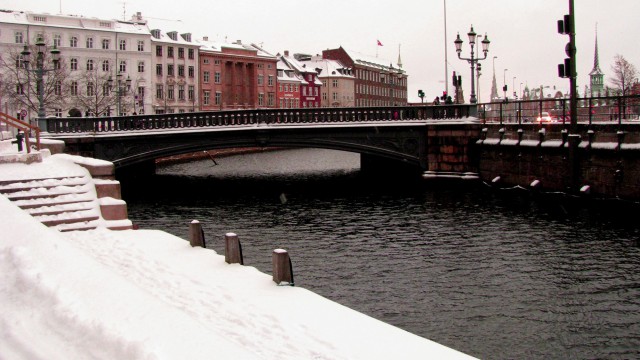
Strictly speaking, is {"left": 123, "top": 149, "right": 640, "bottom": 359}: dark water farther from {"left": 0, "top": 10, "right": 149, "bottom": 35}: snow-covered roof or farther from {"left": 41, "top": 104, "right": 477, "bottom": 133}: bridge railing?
{"left": 0, "top": 10, "right": 149, "bottom": 35}: snow-covered roof

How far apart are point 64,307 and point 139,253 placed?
27.6ft

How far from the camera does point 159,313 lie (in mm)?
7961

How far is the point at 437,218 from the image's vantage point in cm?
2728

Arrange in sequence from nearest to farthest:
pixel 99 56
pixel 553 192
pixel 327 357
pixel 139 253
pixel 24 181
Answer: pixel 327 357
pixel 139 253
pixel 24 181
pixel 553 192
pixel 99 56

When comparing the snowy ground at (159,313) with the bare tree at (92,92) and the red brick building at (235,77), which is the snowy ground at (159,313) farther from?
the red brick building at (235,77)

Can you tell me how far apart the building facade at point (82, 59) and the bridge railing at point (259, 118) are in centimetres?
3211

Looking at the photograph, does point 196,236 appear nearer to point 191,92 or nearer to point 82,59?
point 82,59

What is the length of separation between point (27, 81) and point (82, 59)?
55.7 ft

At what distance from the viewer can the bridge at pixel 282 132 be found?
130 ft

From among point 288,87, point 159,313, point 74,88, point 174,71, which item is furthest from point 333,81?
point 159,313

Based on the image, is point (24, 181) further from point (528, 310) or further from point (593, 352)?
point (593, 352)

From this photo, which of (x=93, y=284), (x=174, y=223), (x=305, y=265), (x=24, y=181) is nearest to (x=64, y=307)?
(x=93, y=284)

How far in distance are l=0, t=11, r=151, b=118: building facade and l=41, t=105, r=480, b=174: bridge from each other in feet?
108

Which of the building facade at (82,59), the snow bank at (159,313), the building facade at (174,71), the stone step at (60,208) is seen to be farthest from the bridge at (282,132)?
the building facade at (174,71)
